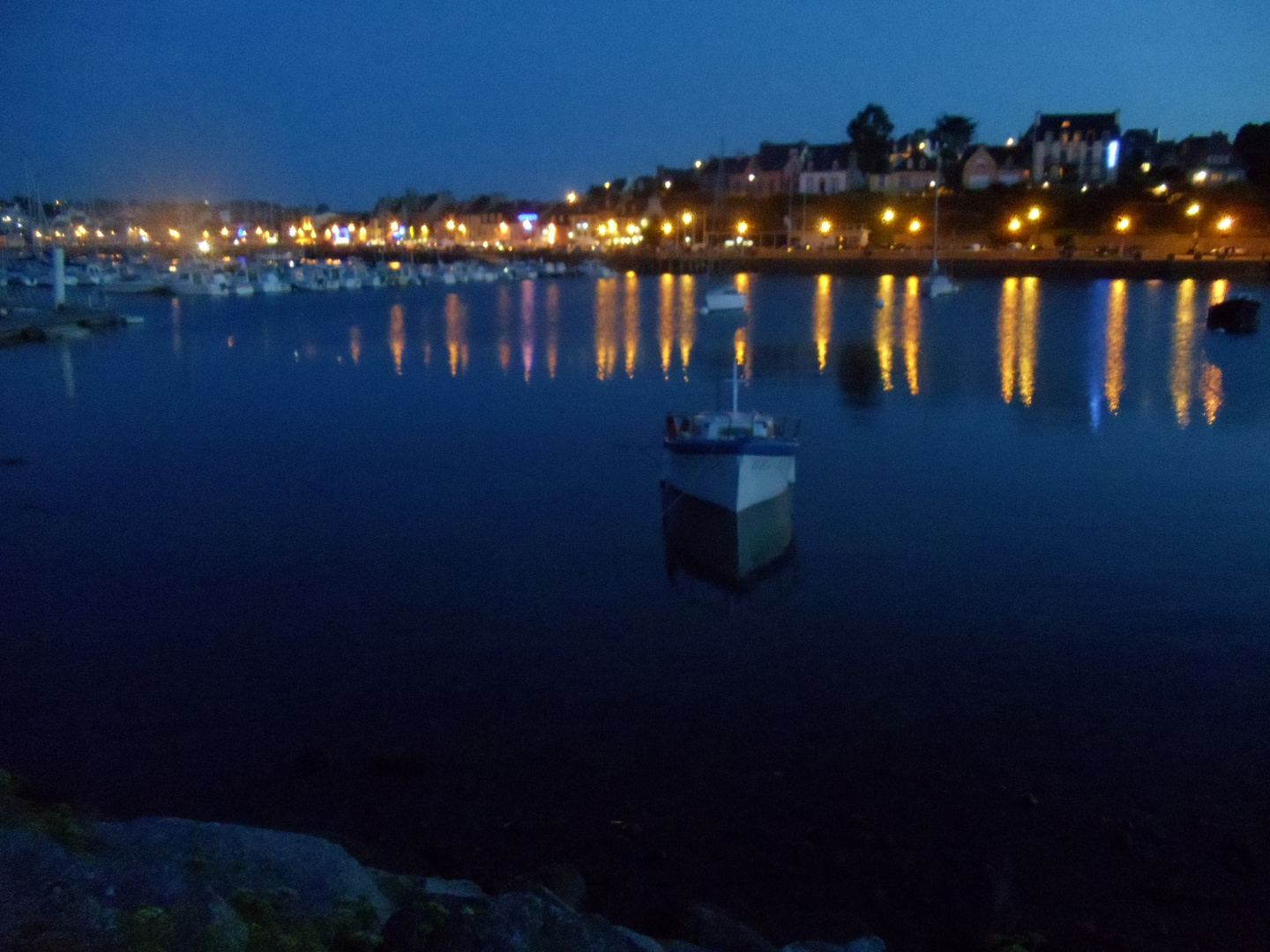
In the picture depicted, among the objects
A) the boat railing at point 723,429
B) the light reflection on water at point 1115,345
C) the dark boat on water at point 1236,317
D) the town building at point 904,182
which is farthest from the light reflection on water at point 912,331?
the town building at point 904,182

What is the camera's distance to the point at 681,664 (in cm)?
1029

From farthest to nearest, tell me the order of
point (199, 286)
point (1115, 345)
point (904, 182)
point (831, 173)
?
point (831, 173) → point (904, 182) → point (199, 286) → point (1115, 345)

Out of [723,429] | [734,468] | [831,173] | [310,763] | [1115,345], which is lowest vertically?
[310,763]

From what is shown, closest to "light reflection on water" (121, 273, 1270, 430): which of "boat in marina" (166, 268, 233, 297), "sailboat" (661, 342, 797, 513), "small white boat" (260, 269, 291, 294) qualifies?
"boat in marina" (166, 268, 233, 297)

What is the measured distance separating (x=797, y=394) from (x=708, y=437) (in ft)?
45.8

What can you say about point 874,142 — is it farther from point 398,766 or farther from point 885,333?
point 398,766

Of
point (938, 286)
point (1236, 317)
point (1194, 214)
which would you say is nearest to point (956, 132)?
point (1194, 214)

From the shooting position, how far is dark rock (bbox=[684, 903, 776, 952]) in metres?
5.61

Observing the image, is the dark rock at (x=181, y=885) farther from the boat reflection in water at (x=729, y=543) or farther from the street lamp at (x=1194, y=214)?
the street lamp at (x=1194, y=214)

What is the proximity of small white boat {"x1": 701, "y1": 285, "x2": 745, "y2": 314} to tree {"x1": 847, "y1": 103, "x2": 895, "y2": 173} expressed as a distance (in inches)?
1800

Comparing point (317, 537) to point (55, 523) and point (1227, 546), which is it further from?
point (1227, 546)

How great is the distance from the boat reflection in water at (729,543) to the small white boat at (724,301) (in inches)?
1425

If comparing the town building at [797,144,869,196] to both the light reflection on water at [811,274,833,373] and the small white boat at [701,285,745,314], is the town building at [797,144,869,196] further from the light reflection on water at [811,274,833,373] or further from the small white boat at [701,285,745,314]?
the small white boat at [701,285,745,314]

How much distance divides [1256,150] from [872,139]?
1181 inches
